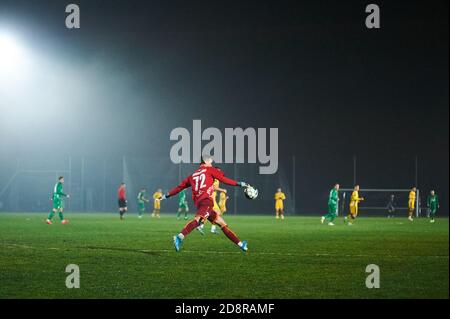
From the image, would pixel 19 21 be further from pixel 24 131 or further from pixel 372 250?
pixel 372 250

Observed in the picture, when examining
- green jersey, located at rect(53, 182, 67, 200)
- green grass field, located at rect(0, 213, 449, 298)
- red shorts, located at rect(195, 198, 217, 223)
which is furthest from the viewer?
green jersey, located at rect(53, 182, 67, 200)

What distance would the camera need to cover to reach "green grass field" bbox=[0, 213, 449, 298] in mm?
10977

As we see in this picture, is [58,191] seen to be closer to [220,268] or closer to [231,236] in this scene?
[231,236]

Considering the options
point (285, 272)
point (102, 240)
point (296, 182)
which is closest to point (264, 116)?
point (296, 182)

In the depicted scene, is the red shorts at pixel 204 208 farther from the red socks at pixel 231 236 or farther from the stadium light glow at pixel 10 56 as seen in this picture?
the stadium light glow at pixel 10 56

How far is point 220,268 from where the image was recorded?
14.1 meters

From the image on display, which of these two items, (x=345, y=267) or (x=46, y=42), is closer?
(x=345, y=267)

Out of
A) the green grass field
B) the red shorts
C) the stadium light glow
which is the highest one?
the stadium light glow

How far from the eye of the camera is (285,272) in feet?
44.3

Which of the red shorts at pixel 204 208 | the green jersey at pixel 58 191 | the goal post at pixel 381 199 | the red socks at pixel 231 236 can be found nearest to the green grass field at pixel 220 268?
the red socks at pixel 231 236

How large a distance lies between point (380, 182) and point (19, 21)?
28.9 metres

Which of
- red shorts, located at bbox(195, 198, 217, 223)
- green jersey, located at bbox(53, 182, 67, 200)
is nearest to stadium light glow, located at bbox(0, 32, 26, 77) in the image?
green jersey, located at bbox(53, 182, 67, 200)

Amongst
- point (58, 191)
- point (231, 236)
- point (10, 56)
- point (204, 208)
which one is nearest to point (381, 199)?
point (58, 191)

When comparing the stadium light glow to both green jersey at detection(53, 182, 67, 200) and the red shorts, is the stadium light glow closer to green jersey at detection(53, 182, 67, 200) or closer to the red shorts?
green jersey at detection(53, 182, 67, 200)
